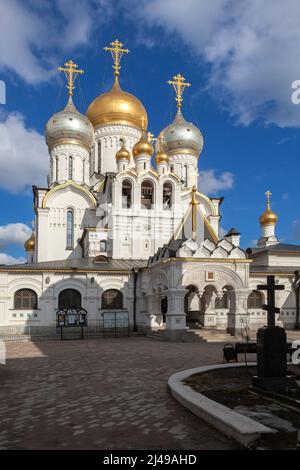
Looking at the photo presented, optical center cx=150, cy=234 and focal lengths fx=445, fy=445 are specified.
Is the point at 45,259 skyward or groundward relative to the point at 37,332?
skyward

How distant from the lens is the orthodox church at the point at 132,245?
20531 mm

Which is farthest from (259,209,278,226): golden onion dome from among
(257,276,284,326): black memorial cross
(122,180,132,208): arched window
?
(257,276,284,326): black memorial cross

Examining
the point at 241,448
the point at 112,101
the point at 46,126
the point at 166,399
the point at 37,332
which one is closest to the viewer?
the point at 241,448

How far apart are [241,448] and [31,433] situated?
104 inches

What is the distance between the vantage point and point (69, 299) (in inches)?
930

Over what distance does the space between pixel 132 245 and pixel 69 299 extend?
242 inches

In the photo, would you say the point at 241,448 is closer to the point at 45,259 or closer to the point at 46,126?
the point at 45,259

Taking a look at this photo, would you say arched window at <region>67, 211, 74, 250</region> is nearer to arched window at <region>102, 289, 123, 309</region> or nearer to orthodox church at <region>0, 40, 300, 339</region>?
orthodox church at <region>0, 40, 300, 339</region>

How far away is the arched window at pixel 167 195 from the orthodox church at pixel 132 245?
88 mm

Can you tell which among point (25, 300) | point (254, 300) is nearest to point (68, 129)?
point (25, 300)

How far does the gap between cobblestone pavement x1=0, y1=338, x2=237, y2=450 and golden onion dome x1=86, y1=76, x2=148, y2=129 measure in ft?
85.2

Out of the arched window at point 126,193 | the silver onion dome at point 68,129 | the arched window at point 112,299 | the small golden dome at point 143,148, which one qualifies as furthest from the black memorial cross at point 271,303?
the silver onion dome at point 68,129
